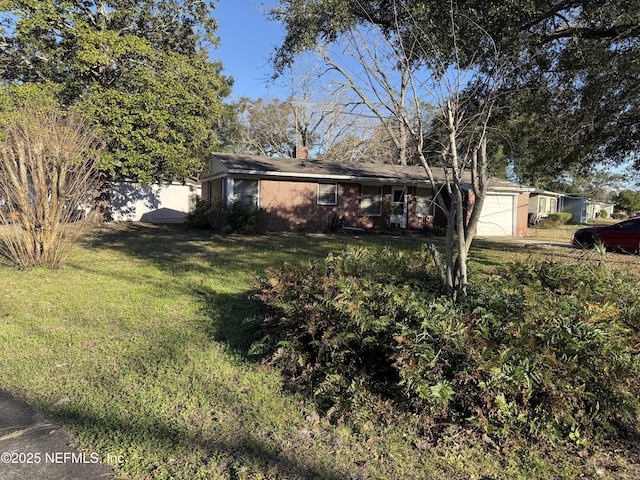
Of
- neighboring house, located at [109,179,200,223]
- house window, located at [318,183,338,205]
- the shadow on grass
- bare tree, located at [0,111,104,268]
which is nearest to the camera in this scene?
the shadow on grass

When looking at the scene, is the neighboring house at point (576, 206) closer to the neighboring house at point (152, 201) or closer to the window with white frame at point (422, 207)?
the window with white frame at point (422, 207)

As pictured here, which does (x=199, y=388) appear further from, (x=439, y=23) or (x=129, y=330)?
(x=439, y=23)

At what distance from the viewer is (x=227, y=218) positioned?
654 inches

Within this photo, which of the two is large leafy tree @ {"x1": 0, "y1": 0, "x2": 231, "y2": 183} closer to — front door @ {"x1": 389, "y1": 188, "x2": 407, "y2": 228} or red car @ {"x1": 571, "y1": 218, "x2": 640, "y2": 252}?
front door @ {"x1": 389, "y1": 188, "x2": 407, "y2": 228}

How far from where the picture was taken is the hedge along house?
18297mm

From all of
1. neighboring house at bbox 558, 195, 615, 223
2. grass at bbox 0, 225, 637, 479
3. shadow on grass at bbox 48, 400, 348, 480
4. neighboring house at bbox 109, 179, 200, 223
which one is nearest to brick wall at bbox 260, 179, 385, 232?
neighboring house at bbox 109, 179, 200, 223

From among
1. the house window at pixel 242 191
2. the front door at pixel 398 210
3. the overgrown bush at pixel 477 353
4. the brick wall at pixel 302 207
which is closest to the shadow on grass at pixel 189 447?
the overgrown bush at pixel 477 353

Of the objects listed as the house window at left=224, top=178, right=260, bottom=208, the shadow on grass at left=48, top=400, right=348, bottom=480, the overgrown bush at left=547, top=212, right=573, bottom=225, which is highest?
the house window at left=224, top=178, right=260, bottom=208

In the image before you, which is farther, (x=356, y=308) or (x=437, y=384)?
(x=356, y=308)

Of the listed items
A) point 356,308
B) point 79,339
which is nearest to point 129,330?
point 79,339

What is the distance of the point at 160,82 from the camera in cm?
1862

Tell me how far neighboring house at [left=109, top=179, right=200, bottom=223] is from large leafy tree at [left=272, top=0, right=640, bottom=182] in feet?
62.3

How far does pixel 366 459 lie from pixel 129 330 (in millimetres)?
3530

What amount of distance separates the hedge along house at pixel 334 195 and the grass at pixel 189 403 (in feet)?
38.7
